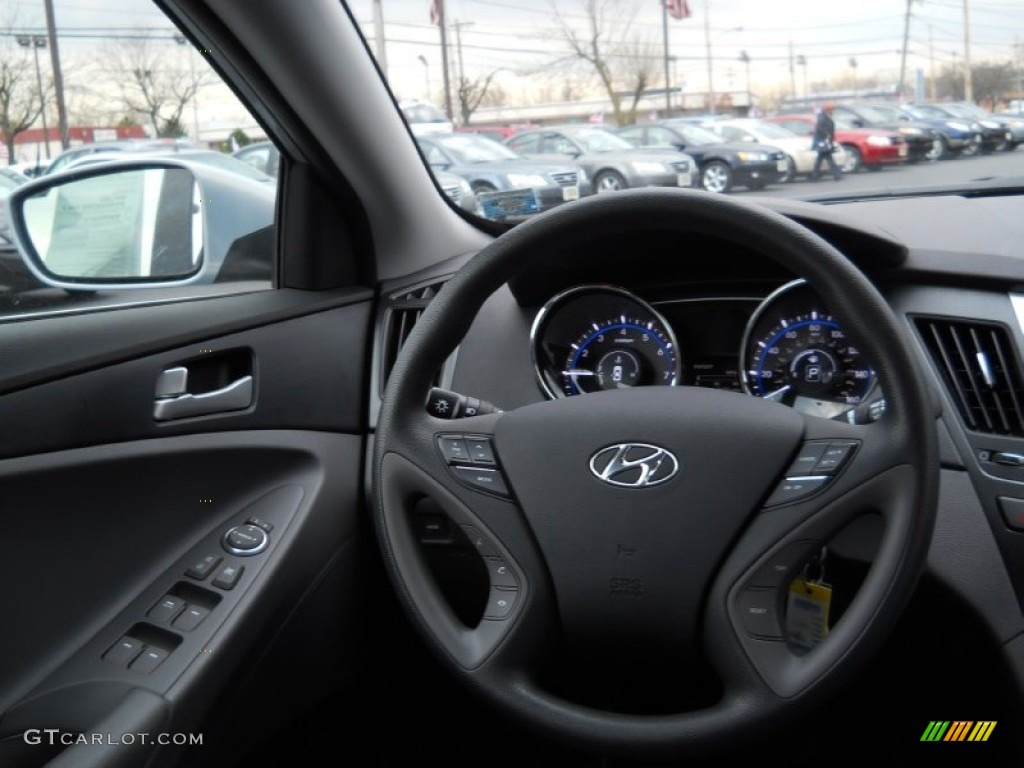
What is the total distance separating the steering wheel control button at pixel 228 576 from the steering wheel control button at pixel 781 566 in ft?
3.60

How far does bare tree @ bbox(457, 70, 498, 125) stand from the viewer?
3180 mm

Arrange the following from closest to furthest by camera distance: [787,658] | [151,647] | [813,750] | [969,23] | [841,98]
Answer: [787,658] < [151,647] < [813,750] < [969,23] < [841,98]

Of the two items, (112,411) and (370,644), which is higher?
(112,411)

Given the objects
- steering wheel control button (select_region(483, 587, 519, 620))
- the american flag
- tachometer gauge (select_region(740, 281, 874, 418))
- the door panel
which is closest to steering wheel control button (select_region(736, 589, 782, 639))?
steering wheel control button (select_region(483, 587, 519, 620))

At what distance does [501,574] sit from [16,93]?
4.96 ft

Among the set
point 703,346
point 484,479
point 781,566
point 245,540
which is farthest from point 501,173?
point 781,566

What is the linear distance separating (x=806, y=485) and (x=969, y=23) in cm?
155

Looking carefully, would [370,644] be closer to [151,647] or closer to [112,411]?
[151,647]

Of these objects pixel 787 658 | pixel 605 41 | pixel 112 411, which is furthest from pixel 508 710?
pixel 605 41

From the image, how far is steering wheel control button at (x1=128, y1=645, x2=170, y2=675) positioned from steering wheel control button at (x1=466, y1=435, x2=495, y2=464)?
2.49ft

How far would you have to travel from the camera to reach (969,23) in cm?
263

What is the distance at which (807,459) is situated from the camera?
1756 millimetres

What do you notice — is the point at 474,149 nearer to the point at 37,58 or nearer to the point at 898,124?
the point at 898,124

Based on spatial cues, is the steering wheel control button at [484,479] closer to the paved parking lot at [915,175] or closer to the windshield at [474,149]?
the paved parking lot at [915,175]
